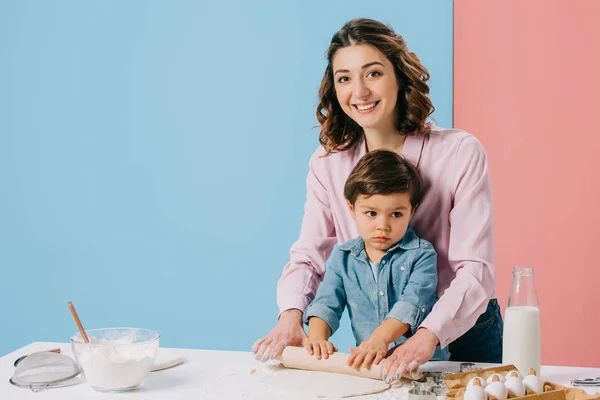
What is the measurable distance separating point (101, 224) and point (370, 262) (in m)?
2.19

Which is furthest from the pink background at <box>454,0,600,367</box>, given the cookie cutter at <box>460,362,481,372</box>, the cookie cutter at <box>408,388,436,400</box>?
the cookie cutter at <box>408,388,436,400</box>

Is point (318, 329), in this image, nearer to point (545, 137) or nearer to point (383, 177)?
point (383, 177)

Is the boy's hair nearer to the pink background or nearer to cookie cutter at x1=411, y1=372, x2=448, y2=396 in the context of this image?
cookie cutter at x1=411, y1=372, x2=448, y2=396

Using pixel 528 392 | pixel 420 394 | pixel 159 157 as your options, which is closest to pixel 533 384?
pixel 528 392

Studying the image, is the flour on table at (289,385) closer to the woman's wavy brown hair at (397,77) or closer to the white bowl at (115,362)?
the white bowl at (115,362)

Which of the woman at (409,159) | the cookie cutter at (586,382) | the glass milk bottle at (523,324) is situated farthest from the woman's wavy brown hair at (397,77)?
the cookie cutter at (586,382)

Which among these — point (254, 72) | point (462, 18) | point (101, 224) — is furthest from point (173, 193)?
point (462, 18)

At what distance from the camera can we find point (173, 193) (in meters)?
3.72

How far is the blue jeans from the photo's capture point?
78.1 inches

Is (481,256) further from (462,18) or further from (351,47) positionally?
(462,18)

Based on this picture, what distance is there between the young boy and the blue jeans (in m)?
0.17

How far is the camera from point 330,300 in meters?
1.89

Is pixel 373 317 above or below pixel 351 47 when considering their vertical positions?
below

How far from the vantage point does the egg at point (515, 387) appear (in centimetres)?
133
